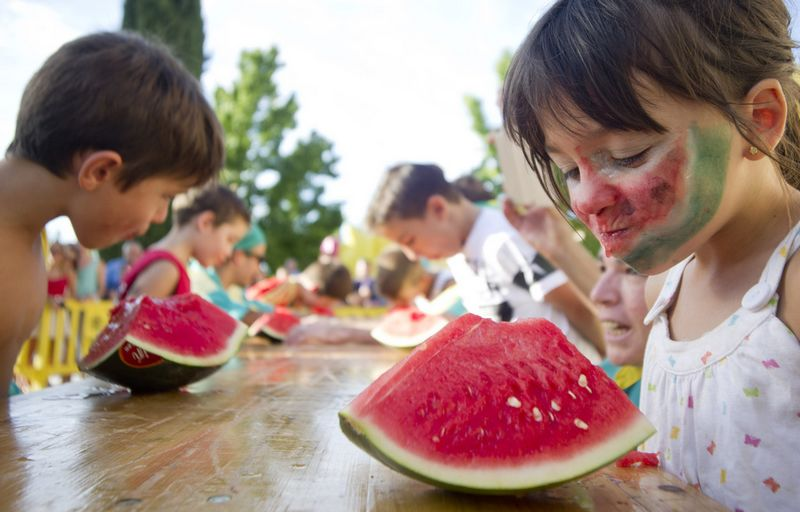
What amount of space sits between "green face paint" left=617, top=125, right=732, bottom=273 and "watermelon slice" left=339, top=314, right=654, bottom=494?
353 millimetres

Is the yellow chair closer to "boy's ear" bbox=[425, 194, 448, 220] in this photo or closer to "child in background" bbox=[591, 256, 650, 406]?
"boy's ear" bbox=[425, 194, 448, 220]

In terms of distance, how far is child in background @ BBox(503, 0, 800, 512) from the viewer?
1.11 m

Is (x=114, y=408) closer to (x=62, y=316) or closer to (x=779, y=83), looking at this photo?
(x=779, y=83)

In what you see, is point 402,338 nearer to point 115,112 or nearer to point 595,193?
point 115,112

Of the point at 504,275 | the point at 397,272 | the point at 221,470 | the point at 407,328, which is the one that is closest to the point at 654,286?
the point at 221,470

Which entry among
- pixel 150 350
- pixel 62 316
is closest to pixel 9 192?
pixel 150 350

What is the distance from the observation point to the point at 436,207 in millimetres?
4238

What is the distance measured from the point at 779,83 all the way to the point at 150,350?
64.2 inches

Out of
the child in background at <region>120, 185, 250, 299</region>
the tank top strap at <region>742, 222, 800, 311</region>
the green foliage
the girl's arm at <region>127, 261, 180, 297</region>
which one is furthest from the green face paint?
the green foliage

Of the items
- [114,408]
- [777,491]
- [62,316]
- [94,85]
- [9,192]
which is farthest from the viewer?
[62,316]

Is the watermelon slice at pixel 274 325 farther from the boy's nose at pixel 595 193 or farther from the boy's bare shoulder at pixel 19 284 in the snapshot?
the boy's nose at pixel 595 193

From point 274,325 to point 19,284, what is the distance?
3043 millimetres

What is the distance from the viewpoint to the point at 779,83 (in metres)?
1.21

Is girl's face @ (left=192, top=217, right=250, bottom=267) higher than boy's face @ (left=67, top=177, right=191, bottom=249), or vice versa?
boy's face @ (left=67, top=177, right=191, bottom=249)
